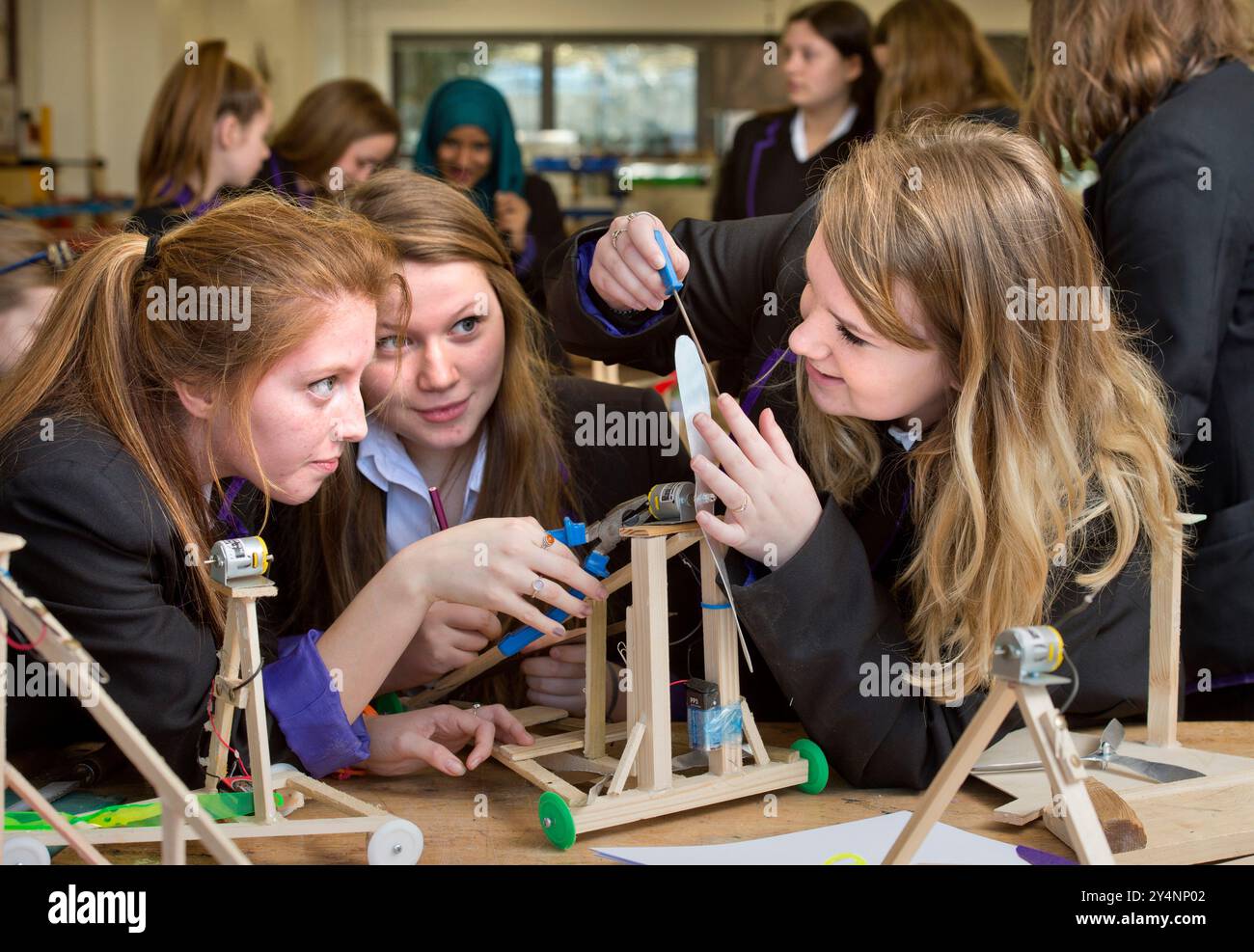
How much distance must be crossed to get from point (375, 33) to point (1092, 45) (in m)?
8.94

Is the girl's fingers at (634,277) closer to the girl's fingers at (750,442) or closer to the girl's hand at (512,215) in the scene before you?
the girl's fingers at (750,442)

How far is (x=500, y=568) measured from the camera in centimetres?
145

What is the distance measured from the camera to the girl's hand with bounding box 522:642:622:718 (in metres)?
1.74

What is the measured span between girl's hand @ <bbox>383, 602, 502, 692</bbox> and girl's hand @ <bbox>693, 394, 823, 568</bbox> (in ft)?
1.45

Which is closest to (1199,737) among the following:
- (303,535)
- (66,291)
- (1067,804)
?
(1067,804)

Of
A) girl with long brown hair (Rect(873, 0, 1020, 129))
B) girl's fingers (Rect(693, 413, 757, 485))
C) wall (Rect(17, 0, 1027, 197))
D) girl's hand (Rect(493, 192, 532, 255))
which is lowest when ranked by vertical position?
girl's fingers (Rect(693, 413, 757, 485))

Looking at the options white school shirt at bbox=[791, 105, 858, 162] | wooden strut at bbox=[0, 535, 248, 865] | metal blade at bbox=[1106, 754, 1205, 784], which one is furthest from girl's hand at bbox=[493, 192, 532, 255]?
wooden strut at bbox=[0, 535, 248, 865]

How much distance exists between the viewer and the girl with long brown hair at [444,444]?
1742mm

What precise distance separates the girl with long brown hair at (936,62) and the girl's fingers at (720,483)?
2.14 metres

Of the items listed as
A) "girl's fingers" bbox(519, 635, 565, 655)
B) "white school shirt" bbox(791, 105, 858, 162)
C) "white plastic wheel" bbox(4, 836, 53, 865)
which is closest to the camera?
"white plastic wheel" bbox(4, 836, 53, 865)

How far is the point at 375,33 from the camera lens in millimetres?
10055

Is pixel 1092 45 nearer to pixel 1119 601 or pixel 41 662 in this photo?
pixel 1119 601

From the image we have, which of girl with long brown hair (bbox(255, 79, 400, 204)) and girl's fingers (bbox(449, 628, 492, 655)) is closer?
girl's fingers (bbox(449, 628, 492, 655))

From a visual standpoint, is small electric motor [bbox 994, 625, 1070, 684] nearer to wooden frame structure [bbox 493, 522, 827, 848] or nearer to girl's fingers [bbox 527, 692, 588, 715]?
wooden frame structure [bbox 493, 522, 827, 848]
